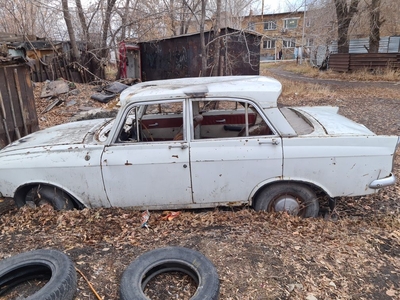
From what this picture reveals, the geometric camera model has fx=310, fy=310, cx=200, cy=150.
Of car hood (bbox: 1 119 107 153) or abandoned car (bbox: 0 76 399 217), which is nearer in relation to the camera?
abandoned car (bbox: 0 76 399 217)

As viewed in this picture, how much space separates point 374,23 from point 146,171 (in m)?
21.1

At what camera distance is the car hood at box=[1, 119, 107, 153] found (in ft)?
12.7

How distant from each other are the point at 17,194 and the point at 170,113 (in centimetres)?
A: 221

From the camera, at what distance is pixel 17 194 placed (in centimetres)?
382

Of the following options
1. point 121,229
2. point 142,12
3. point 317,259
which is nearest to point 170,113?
point 121,229

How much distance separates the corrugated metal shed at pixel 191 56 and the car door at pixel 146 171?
26.0 feet

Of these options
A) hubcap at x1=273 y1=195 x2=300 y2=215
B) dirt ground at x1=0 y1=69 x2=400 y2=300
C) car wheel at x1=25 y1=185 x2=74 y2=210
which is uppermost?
car wheel at x1=25 y1=185 x2=74 y2=210

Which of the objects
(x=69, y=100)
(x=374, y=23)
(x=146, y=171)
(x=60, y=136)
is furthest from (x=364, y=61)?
(x=60, y=136)

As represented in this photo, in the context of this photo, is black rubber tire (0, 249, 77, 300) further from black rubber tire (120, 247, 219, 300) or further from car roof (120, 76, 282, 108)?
car roof (120, 76, 282, 108)

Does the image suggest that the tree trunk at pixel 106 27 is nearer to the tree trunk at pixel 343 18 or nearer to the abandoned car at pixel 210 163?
the abandoned car at pixel 210 163

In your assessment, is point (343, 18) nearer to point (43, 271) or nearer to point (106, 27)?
point (106, 27)

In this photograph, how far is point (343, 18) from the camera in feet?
66.6

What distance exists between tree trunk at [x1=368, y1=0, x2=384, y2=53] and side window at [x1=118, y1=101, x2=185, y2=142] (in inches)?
749

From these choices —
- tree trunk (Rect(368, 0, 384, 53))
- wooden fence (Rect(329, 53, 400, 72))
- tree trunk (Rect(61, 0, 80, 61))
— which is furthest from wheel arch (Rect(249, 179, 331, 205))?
tree trunk (Rect(368, 0, 384, 53))
